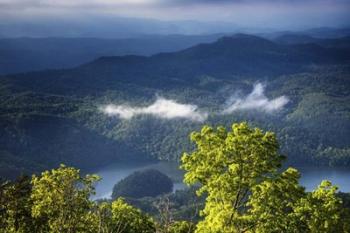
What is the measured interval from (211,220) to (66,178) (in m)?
9.31

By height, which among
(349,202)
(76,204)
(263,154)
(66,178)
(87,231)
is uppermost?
(263,154)

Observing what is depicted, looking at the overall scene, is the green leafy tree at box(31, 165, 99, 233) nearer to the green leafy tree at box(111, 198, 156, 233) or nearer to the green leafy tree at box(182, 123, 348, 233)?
the green leafy tree at box(182, 123, 348, 233)

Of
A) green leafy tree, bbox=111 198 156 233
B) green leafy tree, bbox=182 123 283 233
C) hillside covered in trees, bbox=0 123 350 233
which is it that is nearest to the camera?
green leafy tree, bbox=182 123 283 233

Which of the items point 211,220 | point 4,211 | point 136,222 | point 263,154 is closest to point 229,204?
point 211,220

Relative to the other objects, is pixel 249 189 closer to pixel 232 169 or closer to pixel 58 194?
pixel 232 169

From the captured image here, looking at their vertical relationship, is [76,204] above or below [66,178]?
below

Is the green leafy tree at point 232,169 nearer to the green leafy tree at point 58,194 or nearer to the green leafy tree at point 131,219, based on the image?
the green leafy tree at point 58,194

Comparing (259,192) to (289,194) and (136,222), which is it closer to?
(289,194)

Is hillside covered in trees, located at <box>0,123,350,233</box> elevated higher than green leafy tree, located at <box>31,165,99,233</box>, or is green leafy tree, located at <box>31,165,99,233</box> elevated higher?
hillside covered in trees, located at <box>0,123,350,233</box>

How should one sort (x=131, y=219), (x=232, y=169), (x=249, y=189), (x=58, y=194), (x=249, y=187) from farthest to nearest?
(x=131, y=219) < (x=58, y=194) < (x=249, y=189) < (x=249, y=187) < (x=232, y=169)

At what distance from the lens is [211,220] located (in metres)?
28.9

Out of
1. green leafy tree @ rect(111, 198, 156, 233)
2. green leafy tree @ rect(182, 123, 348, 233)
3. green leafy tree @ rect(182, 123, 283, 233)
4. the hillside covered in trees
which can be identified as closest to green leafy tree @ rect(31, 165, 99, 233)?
the hillside covered in trees

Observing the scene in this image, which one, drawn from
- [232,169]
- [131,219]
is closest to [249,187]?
[232,169]

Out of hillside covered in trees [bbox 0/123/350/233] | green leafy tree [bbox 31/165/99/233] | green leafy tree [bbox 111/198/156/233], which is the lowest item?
green leafy tree [bbox 111/198/156/233]
